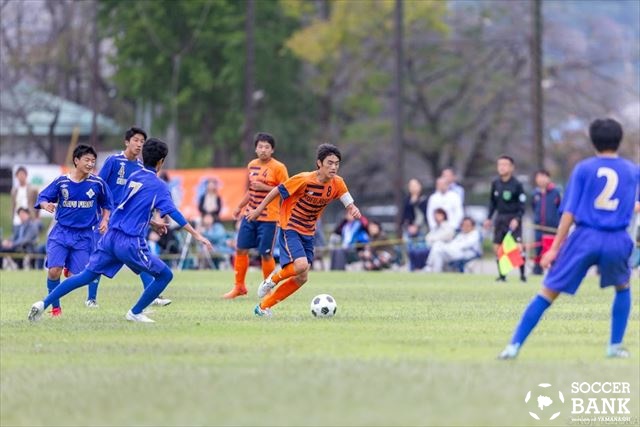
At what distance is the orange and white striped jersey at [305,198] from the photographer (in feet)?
49.2

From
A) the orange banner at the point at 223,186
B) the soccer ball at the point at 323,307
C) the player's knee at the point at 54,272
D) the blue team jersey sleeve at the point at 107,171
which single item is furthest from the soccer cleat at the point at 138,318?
the orange banner at the point at 223,186

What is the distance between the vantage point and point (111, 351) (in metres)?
11.8

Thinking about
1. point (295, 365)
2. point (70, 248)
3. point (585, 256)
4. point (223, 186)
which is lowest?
point (295, 365)

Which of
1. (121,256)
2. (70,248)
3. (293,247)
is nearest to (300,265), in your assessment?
(293,247)

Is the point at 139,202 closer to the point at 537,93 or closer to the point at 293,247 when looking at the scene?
the point at 293,247

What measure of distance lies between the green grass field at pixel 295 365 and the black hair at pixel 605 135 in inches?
63.0

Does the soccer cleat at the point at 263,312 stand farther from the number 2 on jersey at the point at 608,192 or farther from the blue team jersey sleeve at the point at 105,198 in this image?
the number 2 on jersey at the point at 608,192

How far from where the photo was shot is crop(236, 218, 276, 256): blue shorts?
754 inches

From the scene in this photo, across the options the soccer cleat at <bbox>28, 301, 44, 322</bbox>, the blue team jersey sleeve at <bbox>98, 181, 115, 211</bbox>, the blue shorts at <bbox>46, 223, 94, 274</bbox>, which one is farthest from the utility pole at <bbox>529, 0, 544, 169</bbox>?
the soccer cleat at <bbox>28, 301, 44, 322</bbox>

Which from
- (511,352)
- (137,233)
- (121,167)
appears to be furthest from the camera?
(121,167)

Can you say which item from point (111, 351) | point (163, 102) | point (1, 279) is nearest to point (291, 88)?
Result: point (163, 102)

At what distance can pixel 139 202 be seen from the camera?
14.0 metres

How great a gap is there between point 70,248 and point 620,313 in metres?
6.82

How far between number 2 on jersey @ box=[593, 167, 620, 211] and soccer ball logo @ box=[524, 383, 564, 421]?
1.68 m
